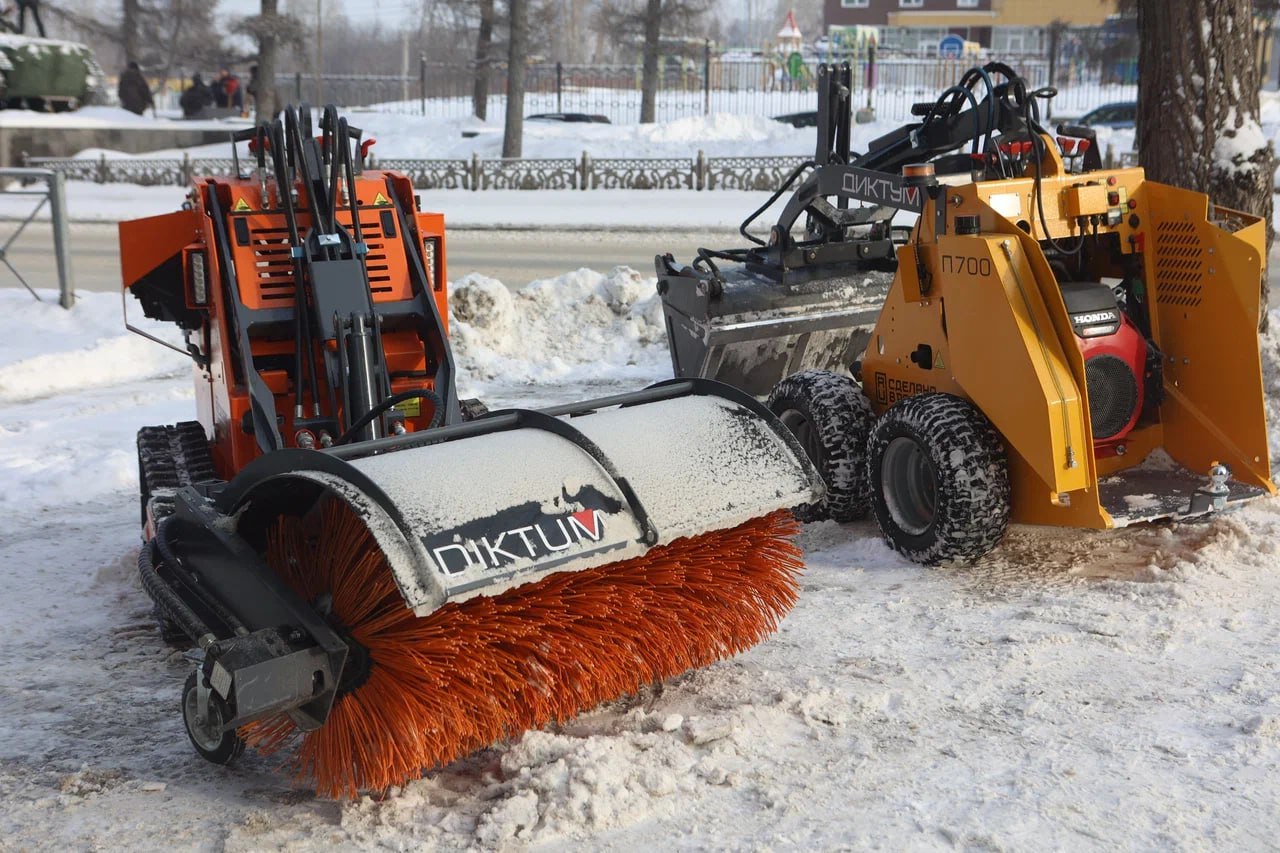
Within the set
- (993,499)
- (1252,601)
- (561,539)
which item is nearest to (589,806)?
(561,539)

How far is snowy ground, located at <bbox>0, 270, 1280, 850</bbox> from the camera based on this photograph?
3.68 m

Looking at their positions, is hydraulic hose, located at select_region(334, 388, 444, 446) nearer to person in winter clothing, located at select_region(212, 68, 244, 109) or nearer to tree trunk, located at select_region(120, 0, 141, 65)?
person in winter clothing, located at select_region(212, 68, 244, 109)

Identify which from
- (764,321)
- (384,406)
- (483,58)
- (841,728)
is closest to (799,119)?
(483,58)

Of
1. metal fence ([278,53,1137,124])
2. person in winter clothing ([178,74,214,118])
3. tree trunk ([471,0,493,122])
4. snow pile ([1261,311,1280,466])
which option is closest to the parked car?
metal fence ([278,53,1137,124])

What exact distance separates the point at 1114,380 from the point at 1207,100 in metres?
3.12

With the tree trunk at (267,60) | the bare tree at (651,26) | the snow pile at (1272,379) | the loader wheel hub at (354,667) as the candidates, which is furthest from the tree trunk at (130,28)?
the loader wheel hub at (354,667)

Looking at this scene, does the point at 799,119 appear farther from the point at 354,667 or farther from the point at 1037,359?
the point at 354,667

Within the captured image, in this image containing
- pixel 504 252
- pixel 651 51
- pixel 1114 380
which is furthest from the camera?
pixel 651 51

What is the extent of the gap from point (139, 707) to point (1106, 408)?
4.36 metres

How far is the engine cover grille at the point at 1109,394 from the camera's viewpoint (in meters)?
5.95

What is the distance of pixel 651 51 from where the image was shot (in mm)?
37250

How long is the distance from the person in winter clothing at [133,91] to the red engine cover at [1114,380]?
34776mm

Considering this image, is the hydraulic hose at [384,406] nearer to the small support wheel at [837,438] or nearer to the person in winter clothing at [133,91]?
the small support wheel at [837,438]

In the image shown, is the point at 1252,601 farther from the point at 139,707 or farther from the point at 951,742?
the point at 139,707
